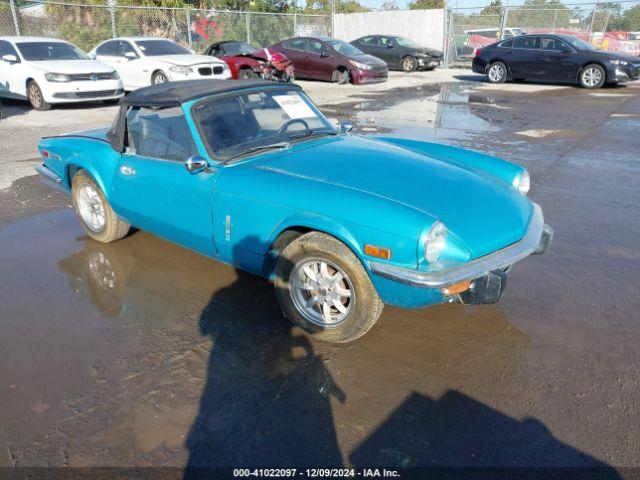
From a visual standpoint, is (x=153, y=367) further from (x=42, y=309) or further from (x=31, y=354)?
(x=42, y=309)

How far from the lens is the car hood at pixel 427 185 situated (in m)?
3.12

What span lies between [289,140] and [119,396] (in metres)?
2.15

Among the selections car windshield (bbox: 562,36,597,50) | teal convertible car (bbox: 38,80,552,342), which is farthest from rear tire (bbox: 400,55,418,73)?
teal convertible car (bbox: 38,80,552,342)

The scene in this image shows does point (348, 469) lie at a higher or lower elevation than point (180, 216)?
lower

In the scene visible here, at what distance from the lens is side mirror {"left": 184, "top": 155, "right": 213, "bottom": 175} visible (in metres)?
3.51

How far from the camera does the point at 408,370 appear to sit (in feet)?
9.98

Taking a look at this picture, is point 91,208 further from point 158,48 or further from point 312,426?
point 158,48

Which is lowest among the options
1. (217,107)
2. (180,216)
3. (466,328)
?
(466,328)

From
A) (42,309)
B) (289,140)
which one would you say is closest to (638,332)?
(289,140)

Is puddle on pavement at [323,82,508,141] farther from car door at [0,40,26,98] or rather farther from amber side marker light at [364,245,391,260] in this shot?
car door at [0,40,26,98]

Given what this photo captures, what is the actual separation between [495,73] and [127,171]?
16.5m

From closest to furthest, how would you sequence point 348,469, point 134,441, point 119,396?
point 348,469 < point 134,441 < point 119,396

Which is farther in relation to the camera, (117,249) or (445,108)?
(445,108)

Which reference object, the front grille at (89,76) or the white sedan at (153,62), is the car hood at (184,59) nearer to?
the white sedan at (153,62)
